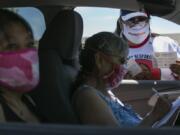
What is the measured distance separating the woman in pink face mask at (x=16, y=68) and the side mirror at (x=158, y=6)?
2.27ft

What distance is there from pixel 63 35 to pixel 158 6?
1.83ft

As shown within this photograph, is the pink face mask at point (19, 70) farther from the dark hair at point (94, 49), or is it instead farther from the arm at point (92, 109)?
the dark hair at point (94, 49)

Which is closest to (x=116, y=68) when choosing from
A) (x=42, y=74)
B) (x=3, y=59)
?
(x=42, y=74)

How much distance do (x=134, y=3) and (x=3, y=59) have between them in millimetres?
1196

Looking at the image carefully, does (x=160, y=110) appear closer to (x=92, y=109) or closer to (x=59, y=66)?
(x=92, y=109)

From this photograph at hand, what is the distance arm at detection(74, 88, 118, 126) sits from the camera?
2.83 metres

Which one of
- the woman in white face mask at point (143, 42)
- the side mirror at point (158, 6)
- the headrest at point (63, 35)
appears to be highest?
the side mirror at point (158, 6)

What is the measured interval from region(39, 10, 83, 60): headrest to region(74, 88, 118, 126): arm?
27 cm

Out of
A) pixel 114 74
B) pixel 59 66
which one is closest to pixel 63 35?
pixel 59 66

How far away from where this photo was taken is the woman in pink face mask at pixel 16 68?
2301 mm

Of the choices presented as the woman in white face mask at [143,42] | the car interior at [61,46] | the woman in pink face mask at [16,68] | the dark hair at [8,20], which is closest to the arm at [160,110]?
the car interior at [61,46]

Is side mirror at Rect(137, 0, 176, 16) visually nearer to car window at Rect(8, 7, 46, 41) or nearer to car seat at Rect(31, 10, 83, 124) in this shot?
car seat at Rect(31, 10, 83, 124)

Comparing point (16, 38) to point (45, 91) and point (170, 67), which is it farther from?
point (170, 67)

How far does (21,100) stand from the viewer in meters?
2.52
